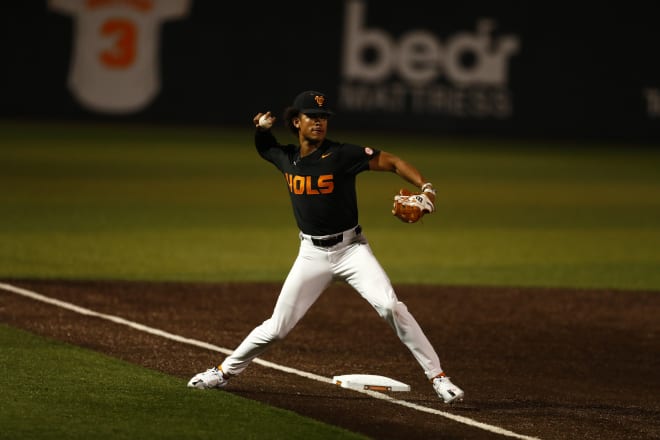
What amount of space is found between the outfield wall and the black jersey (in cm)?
2322

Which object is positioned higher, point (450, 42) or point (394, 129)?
point (450, 42)

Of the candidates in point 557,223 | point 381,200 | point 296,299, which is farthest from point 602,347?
point 381,200

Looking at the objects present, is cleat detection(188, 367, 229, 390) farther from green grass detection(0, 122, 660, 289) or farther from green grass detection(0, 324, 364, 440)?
green grass detection(0, 122, 660, 289)

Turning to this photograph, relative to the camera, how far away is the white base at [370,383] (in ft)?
26.1

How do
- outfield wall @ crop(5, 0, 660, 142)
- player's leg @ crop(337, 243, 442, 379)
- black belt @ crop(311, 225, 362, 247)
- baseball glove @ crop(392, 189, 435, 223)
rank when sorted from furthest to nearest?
outfield wall @ crop(5, 0, 660, 142) < black belt @ crop(311, 225, 362, 247) < player's leg @ crop(337, 243, 442, 379) < baseball glove @ crop(392, 189, 435, 223)

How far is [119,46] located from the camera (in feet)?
97.5

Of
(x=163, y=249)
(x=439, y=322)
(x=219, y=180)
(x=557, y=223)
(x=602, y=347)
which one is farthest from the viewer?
(x=219, y=180)

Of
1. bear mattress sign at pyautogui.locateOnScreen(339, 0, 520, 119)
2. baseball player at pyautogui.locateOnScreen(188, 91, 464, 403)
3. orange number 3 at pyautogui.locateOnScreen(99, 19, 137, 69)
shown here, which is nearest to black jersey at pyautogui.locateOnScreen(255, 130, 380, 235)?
baseball player at pyautogui.locateOnScreen(188, 91, 464, 403)

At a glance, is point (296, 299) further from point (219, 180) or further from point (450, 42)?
point (450, 42)

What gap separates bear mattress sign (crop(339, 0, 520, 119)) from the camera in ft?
102

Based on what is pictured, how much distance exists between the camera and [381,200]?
67.1 feet

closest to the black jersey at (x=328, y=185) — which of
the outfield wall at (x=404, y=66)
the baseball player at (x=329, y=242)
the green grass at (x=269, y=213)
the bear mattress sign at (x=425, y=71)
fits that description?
the baseball player at (x=329, y=242)

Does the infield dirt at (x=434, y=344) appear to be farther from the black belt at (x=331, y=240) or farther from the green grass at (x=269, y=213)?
the green grass at (x=269, y=213)

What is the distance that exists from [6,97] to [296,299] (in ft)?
78.9
